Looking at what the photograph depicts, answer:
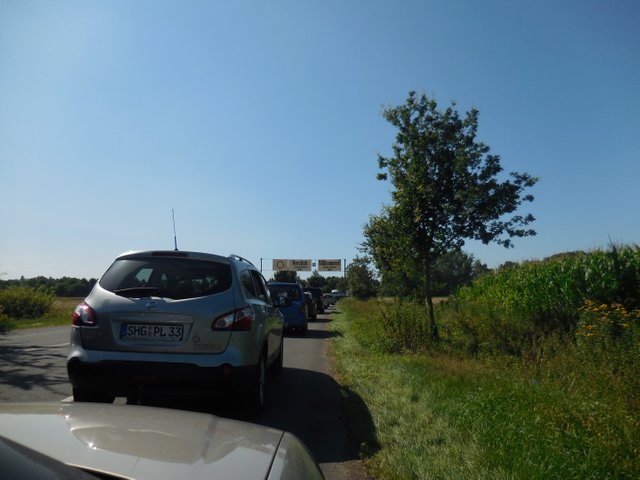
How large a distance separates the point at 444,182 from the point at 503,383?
21.7 ft

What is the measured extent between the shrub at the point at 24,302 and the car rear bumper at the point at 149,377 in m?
25.9

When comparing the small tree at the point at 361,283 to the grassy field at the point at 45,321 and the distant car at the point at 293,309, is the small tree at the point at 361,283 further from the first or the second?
the distant car at the point at 293,309

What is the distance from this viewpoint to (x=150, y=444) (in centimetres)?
226

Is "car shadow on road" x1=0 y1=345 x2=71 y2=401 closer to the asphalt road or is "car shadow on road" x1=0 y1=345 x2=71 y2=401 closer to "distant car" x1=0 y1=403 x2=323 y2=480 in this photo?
the asphalt road

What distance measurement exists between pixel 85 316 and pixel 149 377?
3.14 ft

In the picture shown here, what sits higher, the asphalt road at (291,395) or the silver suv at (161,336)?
the silver suv at (161,336)

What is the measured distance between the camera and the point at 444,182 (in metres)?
12.6

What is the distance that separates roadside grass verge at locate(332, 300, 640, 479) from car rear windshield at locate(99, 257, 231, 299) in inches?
87.4

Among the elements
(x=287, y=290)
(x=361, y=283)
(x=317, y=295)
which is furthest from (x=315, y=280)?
(x=287, y=290)

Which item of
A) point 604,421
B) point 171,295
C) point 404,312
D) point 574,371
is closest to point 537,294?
point 404,312

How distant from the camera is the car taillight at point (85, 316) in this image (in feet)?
17.9

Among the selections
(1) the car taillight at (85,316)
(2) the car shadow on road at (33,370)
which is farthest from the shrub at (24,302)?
(1) the car taillight at (85,316)

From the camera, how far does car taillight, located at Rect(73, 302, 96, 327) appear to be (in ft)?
17.9

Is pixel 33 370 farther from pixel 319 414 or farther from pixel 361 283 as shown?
pixel 361 283
